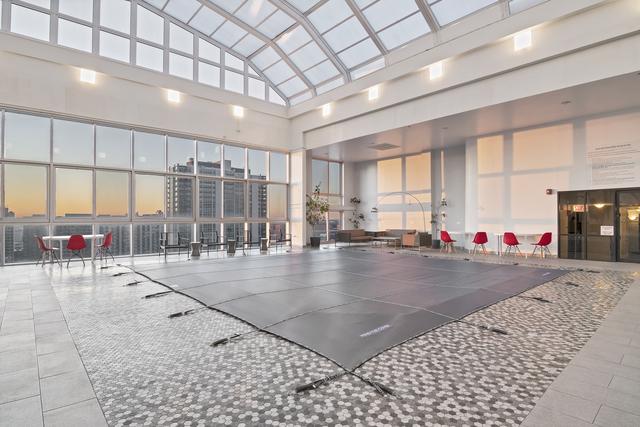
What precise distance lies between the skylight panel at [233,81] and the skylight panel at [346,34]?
4033 millimetres

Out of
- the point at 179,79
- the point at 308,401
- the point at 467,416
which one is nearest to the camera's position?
the point at 467,416

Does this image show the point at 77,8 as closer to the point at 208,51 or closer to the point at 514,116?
the point at 208,51

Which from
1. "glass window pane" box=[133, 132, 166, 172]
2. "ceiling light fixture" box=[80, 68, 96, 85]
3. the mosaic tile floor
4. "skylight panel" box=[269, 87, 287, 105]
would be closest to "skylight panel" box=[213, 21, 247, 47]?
"skylight panel" box=[269, 87, 287, 105]

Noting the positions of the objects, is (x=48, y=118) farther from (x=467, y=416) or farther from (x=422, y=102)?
(x=467, y=416)

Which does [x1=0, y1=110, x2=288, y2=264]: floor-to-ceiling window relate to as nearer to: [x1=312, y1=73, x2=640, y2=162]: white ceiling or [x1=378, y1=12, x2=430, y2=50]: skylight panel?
[x1=312, y1=73, x2=640, y2=162]: white ceiling

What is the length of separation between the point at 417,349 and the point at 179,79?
12258mm

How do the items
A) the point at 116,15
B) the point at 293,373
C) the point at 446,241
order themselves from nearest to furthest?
the point at 293,373, the point at 116,15, the point at 446,241

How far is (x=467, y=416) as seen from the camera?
2225 millimetres

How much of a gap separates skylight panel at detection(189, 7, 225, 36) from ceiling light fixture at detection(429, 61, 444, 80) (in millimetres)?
7488

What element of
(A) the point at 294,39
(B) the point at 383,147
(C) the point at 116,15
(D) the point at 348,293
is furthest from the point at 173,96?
(D) the point at 348,293

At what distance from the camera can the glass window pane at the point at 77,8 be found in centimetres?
1012

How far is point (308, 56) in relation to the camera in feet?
43.1

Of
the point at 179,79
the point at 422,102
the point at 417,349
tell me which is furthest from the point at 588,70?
the point at 179,79

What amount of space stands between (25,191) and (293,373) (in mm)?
10607
